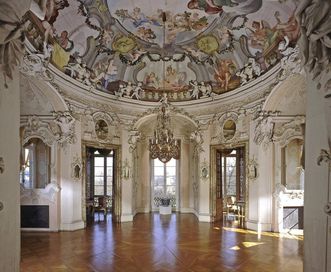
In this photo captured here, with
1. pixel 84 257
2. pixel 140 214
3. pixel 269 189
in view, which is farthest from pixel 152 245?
pixel 140 214

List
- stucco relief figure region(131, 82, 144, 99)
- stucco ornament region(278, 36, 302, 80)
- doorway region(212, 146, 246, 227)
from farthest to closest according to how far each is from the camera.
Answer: stucco relief figure region(131, 82, 144, 99) < doorway region(212, 146, 246, 227) < stucco ornament region(278, 36, 302, 80)

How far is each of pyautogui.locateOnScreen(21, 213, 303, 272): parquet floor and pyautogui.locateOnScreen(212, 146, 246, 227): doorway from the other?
1.73 meters

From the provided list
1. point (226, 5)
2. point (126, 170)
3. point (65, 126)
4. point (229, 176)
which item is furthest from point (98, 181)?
point (226, 5)

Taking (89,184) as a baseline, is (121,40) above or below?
above

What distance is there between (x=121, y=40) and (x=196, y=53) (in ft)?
10.7

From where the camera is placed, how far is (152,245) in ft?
28.2

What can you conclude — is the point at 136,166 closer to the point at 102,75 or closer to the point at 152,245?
the point at 102,75

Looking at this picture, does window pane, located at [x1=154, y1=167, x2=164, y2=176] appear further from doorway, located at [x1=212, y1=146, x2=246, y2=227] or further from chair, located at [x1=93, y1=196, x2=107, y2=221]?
doorway, located at [x1=212, y1=146, x2=246, y2=227]

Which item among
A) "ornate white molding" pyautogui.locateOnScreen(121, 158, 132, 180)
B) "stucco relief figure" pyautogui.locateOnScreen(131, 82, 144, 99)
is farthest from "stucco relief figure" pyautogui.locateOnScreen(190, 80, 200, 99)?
"ornate white molding" pyautogui.locateOnScreen(121, 158, 132, 180)

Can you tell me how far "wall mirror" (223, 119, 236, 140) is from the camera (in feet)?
40.2

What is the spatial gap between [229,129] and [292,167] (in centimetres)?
296

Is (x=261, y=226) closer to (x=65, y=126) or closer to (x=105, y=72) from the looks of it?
(x=65, y=126)

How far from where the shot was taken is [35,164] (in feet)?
37.2

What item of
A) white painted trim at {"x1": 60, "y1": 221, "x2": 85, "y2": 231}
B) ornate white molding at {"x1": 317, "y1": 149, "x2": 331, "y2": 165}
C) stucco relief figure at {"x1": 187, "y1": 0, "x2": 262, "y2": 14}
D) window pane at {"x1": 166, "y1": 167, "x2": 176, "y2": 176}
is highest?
stucco relief figure at {"x1": 187, "y1": 0, "x2": 262, "y2": 14}
